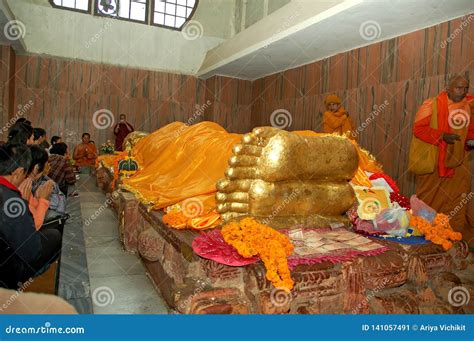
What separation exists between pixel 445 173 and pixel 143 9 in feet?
26.4

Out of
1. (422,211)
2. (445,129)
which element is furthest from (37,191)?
(445,129)

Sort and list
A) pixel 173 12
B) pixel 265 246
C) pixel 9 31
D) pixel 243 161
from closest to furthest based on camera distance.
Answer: pixel 265 246
pixel 243 161
pixel 9 31
pixel 173 12

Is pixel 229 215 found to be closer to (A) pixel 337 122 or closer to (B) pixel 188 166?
(B) pixel 188 166

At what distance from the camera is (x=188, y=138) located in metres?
3.37

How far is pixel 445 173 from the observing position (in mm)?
3264

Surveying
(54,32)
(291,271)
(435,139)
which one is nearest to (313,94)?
(435,139)

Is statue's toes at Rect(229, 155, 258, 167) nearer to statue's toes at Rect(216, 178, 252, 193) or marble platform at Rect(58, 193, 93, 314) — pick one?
statue's toes at Rect(216, 178, 252, 193)

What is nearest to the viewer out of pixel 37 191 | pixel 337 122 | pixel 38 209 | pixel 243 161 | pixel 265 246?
pixel 265 246

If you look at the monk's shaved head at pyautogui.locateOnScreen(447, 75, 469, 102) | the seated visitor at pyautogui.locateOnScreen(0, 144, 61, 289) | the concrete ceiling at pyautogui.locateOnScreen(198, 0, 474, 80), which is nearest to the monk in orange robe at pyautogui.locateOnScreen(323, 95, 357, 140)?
the concrete ceiling at pyautogui.locateOnScreen(198, 0, 474, 80)

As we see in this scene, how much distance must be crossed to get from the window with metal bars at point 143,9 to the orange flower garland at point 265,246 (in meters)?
8.42

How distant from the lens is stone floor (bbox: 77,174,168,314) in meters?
1.85

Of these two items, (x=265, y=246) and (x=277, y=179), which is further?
(x=277, y=179)

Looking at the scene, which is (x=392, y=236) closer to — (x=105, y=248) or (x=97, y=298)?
(x=97, y=298)

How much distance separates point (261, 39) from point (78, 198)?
12.3 ft
